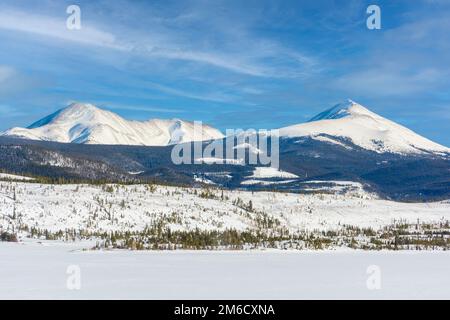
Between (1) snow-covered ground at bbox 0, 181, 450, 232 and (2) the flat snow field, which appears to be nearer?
(2) the flat snow field

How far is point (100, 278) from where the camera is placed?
3706 cm

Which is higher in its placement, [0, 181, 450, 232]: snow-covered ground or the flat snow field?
[0, 181, 450, 232]: snow-covered ground

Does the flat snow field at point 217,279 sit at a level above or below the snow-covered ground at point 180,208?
below

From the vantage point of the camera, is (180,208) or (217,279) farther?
(180,208)

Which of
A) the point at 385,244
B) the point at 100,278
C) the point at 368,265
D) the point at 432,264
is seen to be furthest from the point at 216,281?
the point at 385,244

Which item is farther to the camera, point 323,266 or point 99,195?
point 99,195

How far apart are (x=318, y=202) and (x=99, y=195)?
53.4 metres

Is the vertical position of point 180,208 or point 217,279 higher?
point 180,208

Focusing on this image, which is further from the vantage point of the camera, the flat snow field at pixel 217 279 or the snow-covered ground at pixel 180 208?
the snow-covered ground at pixel 180 208

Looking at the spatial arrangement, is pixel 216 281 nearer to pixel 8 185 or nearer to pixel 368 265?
pixel 368 265

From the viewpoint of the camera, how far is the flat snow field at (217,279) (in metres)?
30.5

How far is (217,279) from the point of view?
36969 mm

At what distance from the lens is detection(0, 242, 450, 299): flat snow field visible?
3052 centimetres
